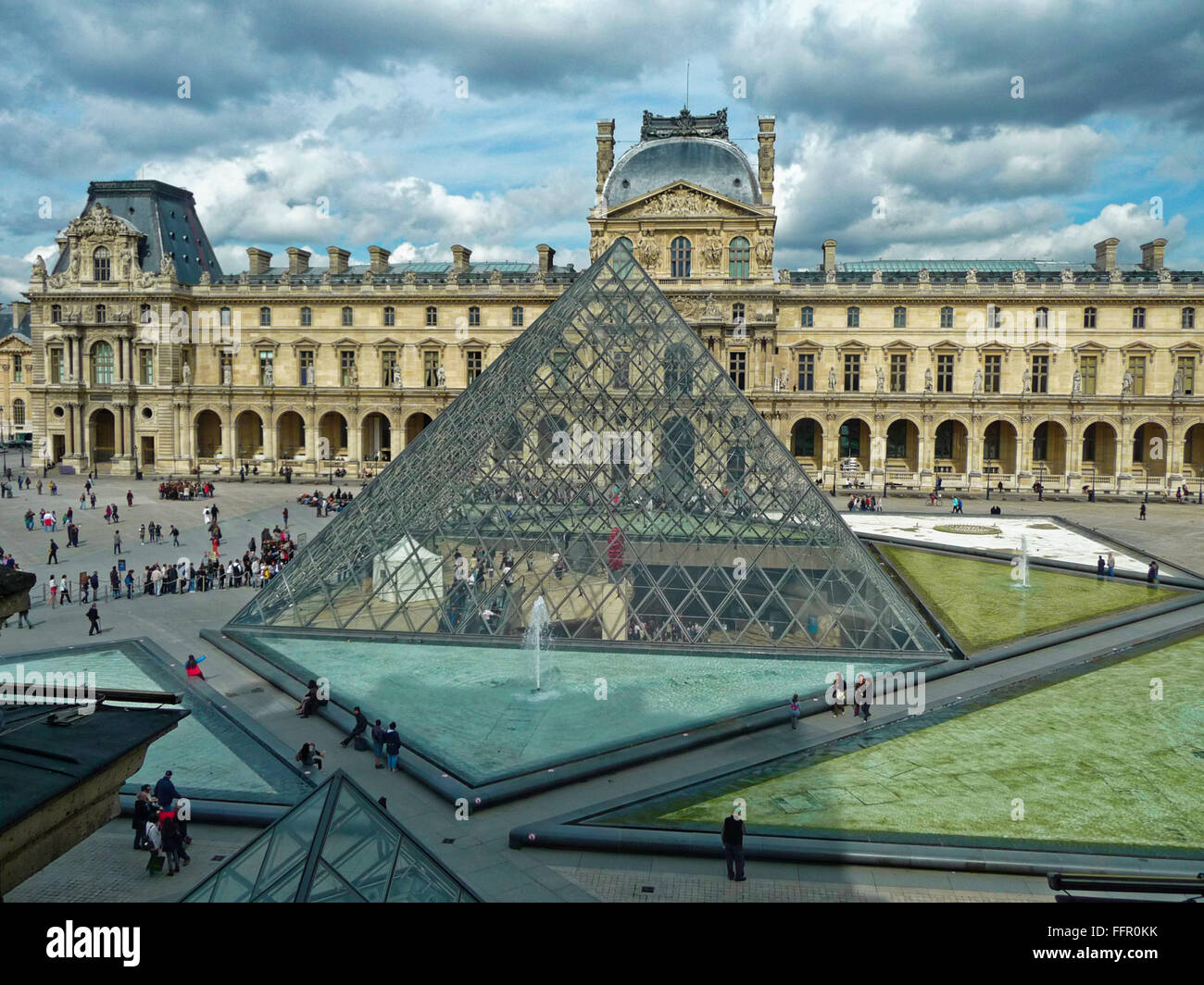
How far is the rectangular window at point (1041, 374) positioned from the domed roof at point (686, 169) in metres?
18.5

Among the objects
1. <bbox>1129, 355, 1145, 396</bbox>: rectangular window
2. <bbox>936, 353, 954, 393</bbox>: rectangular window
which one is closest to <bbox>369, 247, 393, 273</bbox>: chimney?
<bbox>936, 353, 954, 393</bbox>: rectangular window

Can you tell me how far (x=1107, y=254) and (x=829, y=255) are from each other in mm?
16639

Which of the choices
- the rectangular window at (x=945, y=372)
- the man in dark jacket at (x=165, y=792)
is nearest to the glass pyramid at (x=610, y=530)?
the man in dark jacket at (x=165, y=792)

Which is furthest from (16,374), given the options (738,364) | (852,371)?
(852,371)

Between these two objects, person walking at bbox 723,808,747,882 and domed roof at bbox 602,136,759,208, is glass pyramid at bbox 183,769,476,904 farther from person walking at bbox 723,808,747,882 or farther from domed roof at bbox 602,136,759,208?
domed roof at bbox 602,136,759,208

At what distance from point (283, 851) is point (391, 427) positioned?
49.8 meters

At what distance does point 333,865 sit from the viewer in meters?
5.28

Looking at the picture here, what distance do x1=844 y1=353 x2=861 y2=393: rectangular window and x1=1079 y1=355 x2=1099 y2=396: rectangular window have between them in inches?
476

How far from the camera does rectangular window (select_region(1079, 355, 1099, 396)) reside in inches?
1962

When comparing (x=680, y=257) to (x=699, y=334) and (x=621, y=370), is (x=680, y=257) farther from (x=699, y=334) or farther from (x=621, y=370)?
(x=621, y=370)

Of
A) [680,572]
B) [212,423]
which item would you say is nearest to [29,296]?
[212,423]

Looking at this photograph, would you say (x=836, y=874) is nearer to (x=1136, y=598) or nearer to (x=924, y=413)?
(x=1136, y=598)

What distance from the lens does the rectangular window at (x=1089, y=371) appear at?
164 feet

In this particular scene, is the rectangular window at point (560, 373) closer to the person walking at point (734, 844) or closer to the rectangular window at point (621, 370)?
the rectangular window at point (621, 370)
